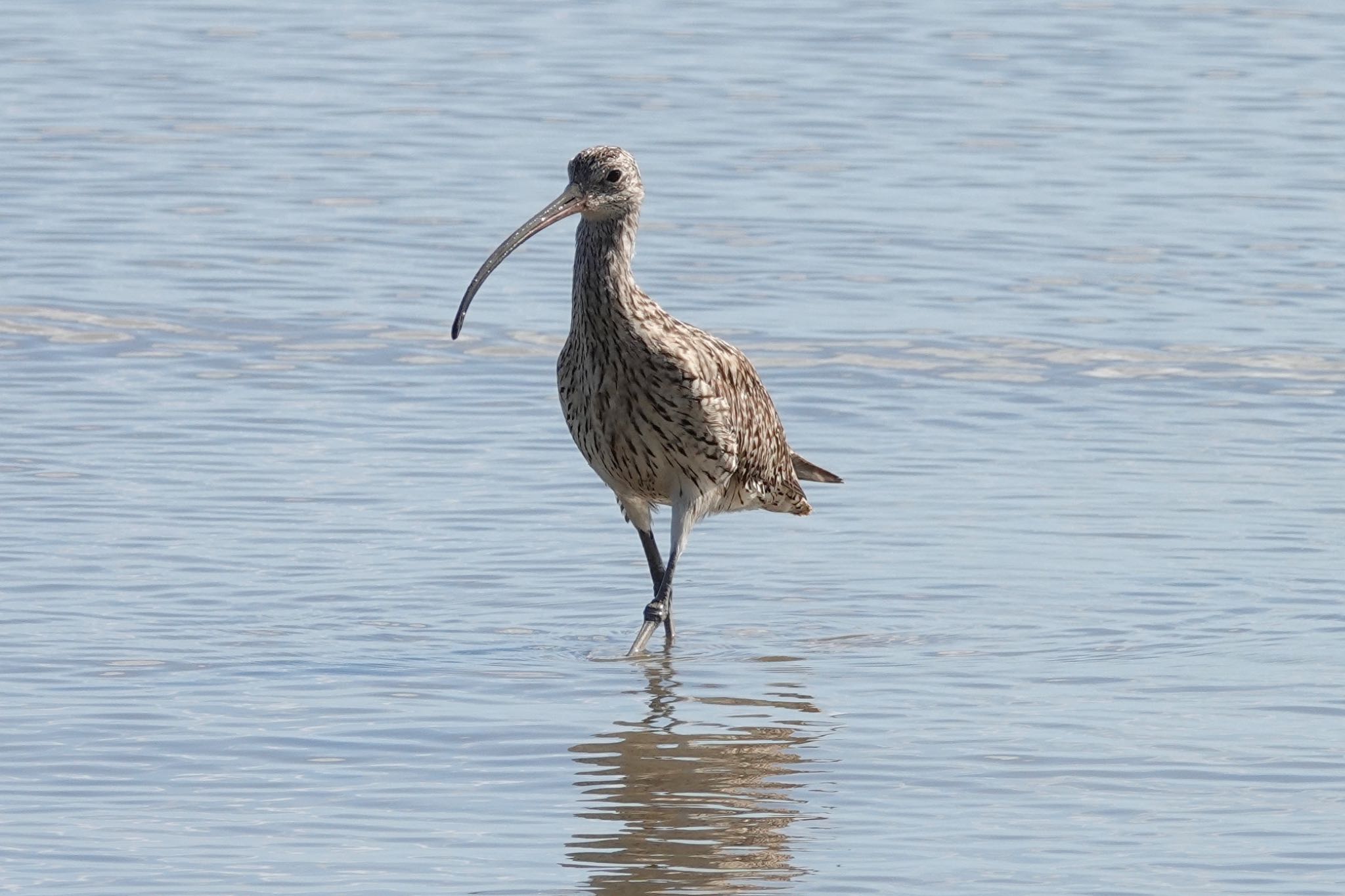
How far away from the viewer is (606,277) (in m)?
9.16

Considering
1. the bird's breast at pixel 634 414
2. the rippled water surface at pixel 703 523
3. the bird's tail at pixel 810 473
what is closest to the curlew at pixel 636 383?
the bird's breast at pixel 634 414

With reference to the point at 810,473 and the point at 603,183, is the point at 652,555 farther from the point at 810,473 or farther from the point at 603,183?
the point at 603,183

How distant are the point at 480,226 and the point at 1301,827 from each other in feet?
32.9

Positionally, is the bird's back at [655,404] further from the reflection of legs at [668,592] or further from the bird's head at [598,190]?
the bird's head at [598,190]

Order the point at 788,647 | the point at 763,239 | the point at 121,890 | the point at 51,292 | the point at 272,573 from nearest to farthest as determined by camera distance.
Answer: the point at 121,890
the point at 788,647
the point at 272,573
the point at 51,292
the point at 763,239

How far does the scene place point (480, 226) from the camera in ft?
54.1

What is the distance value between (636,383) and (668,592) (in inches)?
28.9

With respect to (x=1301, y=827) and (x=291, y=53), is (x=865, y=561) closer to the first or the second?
(x=1301, y=827)

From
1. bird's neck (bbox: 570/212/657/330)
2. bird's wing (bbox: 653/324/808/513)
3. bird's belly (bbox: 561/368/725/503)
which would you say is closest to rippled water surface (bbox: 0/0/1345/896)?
bird's wing (bbox: 653/324/808/513)

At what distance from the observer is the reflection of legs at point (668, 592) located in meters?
9.12

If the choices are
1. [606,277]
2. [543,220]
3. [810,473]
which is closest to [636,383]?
[606,277]

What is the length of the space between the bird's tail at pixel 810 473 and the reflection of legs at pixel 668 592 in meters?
0.92

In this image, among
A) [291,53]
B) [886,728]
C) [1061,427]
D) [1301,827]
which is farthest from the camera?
[291,53]

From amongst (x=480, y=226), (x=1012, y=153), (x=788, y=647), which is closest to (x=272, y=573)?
(x=788, y=647)
